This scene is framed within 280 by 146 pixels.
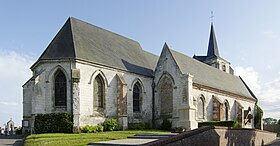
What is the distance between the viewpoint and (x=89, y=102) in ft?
85.8

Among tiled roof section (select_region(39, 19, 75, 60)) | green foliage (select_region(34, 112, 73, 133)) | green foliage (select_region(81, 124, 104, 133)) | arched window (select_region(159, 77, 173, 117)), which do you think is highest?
tiled roof section (select_region(39, 19, 75, 60))

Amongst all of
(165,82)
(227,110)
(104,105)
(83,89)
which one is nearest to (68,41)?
(83,89)

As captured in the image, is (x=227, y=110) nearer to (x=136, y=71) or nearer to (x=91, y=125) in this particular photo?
(x=136, y=71)

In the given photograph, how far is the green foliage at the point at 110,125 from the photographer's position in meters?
26.8

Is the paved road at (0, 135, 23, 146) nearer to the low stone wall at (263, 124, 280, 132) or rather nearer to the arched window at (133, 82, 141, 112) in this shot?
the arched window at (133, 82, 141, 112)

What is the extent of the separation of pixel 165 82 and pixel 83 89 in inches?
374

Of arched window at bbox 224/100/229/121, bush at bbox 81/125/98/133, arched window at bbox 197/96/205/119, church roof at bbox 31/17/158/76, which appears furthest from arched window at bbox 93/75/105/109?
arched window at bbox 224/100/229/121

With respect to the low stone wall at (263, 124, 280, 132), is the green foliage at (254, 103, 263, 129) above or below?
above

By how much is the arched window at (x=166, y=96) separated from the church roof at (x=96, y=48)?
2.16m

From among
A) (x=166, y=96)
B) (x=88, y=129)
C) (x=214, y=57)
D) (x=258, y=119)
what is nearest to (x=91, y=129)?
(x=88, y=129)

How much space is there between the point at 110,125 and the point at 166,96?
Answer: 24.2 feet

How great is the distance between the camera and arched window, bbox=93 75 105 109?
27.2 meters

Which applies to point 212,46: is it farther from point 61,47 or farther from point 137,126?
point 61,47

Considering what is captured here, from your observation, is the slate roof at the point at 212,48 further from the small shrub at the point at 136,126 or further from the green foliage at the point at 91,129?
the green foliage at the point at 91,129
